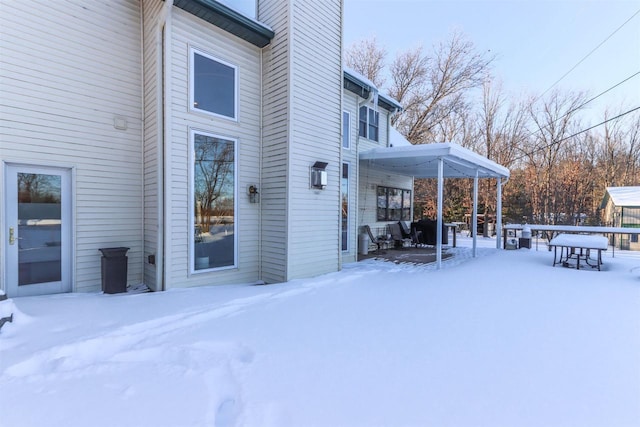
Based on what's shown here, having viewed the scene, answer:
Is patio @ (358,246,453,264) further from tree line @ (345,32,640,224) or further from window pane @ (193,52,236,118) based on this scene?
tree line @ (345,32,640,224)

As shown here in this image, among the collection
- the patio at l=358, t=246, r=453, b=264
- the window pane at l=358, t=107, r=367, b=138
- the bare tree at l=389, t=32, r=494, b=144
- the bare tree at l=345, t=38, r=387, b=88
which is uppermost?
the bare tree at l=345, t=38, r=387, b=88

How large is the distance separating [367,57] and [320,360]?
19698 millimetres

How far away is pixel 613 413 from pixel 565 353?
87 cm

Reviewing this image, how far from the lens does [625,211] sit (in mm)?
14078

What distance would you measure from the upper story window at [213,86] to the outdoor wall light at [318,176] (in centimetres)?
166

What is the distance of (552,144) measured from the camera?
16234 millimetres

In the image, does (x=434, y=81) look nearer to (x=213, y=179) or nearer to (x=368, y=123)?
(x=368, y=123)

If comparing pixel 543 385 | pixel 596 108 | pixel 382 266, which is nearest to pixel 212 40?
pixel 382 266

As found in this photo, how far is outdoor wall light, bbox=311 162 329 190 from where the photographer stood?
5898 mm

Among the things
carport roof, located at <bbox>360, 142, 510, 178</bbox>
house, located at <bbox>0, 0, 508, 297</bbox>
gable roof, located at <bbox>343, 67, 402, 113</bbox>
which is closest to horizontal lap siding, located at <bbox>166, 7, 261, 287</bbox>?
house, located at <bbox>0, 0, 508, 297</bbox>

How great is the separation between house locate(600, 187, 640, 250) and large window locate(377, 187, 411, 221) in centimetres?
960

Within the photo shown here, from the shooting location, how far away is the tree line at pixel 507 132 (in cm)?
1573

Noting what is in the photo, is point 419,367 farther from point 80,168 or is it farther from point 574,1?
point 574,1

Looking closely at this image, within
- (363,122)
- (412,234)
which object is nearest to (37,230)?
(363,122)
